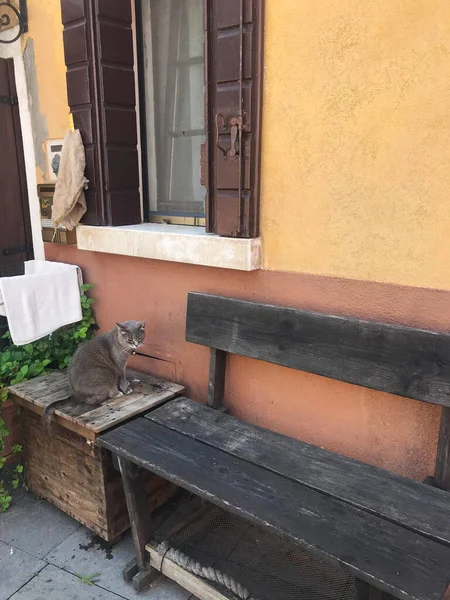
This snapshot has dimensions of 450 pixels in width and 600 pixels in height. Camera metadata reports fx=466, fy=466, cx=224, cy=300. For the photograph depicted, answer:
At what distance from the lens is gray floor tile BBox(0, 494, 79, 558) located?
104 inches

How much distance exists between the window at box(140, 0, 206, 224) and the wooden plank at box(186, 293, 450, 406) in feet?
2.68

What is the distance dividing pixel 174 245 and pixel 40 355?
1384mm

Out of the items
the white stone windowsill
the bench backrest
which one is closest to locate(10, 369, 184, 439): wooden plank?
the bench backrest

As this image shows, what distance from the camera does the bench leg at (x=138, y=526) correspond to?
231 centimetres

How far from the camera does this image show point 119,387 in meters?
2.80

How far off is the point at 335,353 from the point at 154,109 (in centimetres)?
213

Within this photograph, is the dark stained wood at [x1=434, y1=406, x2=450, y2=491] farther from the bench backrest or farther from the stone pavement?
the stone pavement

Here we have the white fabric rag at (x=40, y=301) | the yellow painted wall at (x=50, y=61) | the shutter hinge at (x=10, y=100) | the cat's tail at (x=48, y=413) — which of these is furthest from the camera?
the shutter hinge at (x=10, y=100)

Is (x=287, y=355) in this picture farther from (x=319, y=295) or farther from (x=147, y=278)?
(x=147, y=278)

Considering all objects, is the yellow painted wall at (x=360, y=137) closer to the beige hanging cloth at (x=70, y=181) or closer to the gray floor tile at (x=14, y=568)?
the beige hanging cloth at (x=70, y=181)

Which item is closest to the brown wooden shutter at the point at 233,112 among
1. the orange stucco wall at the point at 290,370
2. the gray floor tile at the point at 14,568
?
the orange stucco wall at the point at 290,370

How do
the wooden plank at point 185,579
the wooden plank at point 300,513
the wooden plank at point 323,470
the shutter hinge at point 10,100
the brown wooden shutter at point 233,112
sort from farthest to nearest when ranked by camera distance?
the shutter hinge at point 10,100 → the brown wooden shutter at point 233,112 → the wooden plank at point 185,579 → the wooden plank at point 323,470 → the wooden plank at point 300,513

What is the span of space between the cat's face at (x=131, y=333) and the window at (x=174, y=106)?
87 cm

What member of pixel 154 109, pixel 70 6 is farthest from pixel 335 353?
pixel 70 6
